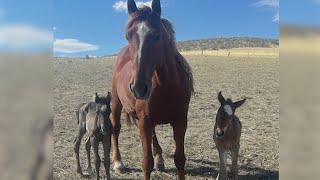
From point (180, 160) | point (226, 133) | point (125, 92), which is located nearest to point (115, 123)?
point (125, 92)

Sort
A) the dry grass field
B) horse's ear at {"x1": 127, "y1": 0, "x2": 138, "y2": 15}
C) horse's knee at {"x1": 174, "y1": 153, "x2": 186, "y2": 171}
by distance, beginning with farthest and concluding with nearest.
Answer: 1. the dry grass field
2. horse's knee at {"x1": 174, "y1": 153, "x2": 186, "y2": 171}
3. horse's ear at {"x1": 127, "y1": 0, "x2": 138, "y2": 15}

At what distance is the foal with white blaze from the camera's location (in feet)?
14.6

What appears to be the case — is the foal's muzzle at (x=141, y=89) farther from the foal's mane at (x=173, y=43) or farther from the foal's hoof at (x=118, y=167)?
the foal's hoof at (x=118, y=167)

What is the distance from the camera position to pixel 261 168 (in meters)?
5.16

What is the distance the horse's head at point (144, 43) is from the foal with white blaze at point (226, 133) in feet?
3.26

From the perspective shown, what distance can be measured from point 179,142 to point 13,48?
109 inches

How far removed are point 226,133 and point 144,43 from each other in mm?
1667

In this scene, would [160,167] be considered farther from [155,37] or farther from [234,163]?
[155,37]

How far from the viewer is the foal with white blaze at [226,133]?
4.44 metres

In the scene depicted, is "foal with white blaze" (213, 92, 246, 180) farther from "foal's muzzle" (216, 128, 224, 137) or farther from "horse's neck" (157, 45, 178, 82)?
"horse's neck" (157, 45, 178, 82)

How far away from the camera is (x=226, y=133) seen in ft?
15.2

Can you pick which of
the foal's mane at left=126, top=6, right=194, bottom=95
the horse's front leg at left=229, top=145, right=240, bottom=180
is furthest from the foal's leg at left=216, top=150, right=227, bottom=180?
the foal's mane at left=126, top=6, right=194, bottom=95

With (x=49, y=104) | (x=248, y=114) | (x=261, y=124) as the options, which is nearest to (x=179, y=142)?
(x=49, y=104)

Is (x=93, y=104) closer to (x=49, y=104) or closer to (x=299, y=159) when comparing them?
(x=49, y=104)
